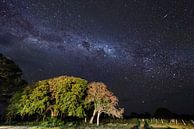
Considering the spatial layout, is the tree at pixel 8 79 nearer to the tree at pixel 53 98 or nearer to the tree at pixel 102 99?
the tree at pixel 53 98

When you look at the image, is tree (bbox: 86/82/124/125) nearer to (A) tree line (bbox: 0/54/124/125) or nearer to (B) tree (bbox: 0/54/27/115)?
(A) tree line (bbox: 0/54/124/125)

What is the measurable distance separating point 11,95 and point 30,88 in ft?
19.6

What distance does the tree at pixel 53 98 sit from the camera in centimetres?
5666

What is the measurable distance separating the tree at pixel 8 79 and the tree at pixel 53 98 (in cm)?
315

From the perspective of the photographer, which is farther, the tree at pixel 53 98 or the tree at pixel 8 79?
the tree at pixel 8 79

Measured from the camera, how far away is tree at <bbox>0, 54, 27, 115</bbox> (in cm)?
5981

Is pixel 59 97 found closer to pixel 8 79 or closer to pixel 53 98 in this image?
pixel 53 98

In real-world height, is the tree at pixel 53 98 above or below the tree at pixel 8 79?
below

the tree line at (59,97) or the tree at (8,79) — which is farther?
the tree at (8,79)

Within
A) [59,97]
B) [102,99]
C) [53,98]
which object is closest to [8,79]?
[53,98]

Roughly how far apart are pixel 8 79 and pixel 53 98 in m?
10.0

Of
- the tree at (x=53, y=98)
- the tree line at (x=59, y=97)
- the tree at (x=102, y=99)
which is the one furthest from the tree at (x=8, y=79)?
the tree at (x=102, y=99)

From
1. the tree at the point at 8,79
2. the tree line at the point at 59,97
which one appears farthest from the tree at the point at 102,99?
the tree at the point at 8,79

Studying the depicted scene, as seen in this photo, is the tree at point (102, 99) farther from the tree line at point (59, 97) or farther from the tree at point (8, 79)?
the tree at point (8, 79)
